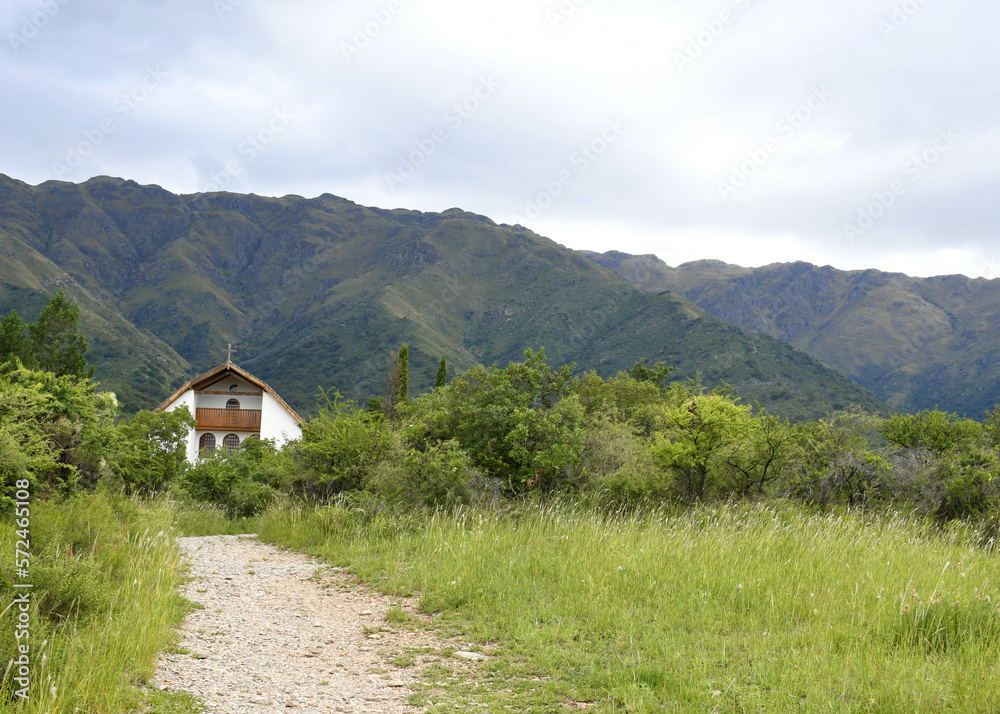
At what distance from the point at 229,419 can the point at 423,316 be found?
96290mm

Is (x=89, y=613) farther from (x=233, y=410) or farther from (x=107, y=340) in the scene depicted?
(x=107, y=340)

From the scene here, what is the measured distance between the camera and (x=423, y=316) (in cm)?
13562

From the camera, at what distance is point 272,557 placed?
1019cm

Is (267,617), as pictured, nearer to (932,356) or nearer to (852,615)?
(852,615)

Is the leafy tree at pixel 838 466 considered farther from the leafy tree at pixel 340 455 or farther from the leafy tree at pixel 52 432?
the leafy tree at pixel 52 432

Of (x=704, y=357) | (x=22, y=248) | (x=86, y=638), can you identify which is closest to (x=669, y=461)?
(x=86, y=638)

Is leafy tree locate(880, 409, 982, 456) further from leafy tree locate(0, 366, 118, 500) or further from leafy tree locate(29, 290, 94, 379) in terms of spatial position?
leafy tree locate(29, 290, 94, 379)

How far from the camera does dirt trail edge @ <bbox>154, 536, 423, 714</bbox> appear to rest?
14.3ft

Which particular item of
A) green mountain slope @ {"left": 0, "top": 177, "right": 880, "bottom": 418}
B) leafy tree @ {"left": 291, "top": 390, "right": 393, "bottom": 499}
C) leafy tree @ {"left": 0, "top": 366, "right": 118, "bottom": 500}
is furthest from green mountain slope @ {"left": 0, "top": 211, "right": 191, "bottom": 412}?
leafy tree @ {"left": 0, "top": 366, "right": 118, "bottom": 500}

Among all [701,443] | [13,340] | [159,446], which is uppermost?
[13,340]

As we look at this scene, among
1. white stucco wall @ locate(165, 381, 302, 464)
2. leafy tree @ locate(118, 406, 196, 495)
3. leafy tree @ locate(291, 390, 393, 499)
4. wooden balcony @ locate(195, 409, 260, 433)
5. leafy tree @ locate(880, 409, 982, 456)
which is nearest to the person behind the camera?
leafy tree @ locate(291, 390, 393, 499)

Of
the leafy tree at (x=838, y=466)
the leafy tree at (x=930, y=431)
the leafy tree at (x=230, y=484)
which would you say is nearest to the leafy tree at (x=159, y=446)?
the leafy tree at (x=230, y=484)

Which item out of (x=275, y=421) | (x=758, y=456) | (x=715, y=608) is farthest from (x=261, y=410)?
(x=715, y=608)

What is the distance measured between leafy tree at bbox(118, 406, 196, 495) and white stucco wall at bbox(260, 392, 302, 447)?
15505 mm
